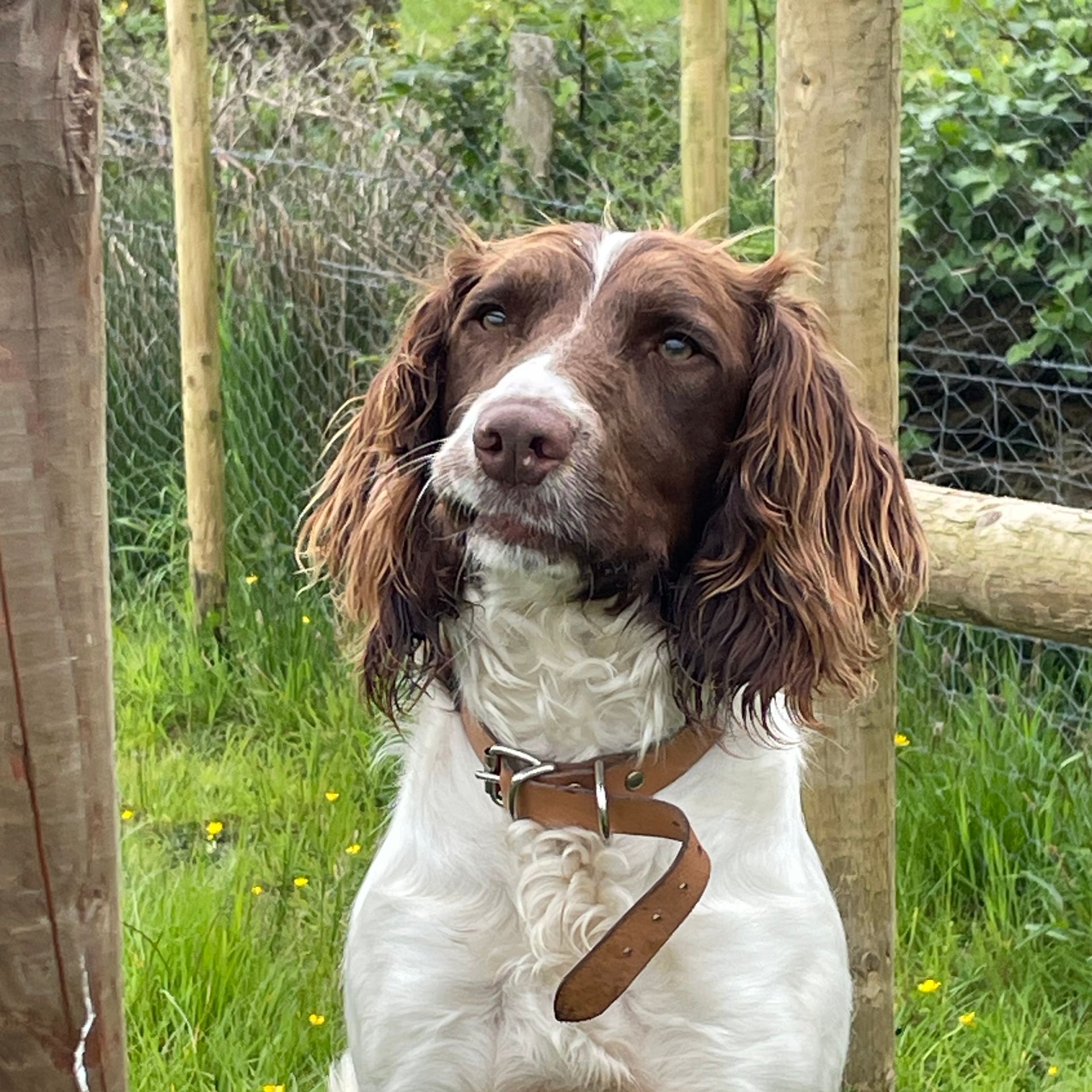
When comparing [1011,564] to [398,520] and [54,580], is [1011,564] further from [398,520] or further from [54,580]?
[54,580]

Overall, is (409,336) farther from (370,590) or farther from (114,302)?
(114,302)

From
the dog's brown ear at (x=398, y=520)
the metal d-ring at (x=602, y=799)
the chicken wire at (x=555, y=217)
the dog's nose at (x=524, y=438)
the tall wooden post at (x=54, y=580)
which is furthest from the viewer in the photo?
the chicken wire at (x=555, y=217)

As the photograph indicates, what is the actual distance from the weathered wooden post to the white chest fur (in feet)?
7.41

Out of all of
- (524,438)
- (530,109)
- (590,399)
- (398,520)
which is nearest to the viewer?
(524,438)

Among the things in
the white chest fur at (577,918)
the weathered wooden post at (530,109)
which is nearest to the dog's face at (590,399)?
the white chest fur at (577,918)

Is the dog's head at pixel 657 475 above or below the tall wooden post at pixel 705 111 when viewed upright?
below

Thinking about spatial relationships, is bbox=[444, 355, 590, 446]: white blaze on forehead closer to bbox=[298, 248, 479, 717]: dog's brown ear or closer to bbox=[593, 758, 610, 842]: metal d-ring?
bbox=[298, 248, 479, 717]: dog's brown ear

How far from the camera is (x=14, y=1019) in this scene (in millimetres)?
1654

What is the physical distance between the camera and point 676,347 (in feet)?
7.58

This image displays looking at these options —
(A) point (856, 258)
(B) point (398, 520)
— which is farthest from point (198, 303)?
(A) point (856, 258)

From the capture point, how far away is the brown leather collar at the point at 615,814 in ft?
7.24

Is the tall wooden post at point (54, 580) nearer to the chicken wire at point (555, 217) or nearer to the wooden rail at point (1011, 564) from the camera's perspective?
the wooden rail at point (1011, 564)

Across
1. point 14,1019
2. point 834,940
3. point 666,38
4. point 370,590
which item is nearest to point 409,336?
point 370,590

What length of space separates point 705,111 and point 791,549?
1289 millimetres
